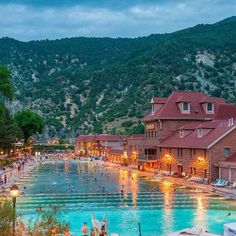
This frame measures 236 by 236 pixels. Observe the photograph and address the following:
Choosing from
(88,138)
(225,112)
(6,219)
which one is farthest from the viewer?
(88,138)

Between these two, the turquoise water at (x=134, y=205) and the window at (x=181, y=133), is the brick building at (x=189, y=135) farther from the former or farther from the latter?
the turquoise water at (x=134, y=205)

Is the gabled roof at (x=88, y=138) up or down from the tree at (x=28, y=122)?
down

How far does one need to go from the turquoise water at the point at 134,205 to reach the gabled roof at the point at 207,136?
20.7 ft

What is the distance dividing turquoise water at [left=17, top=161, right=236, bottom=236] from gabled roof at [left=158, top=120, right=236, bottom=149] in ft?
20.7

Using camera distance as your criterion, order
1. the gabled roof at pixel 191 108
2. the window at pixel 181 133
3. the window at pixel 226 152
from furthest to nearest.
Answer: the gabled roof at pixel 191 108
the window at pixel 181 133
the window at pixel 226 152

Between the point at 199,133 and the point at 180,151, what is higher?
the point at 199,133

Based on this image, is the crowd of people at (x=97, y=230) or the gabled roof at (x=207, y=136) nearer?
the crowd of people at (x=97, y=230)

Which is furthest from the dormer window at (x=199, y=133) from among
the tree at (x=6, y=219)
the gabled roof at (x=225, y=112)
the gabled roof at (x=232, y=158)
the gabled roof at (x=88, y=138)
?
the gabled roof at (x=88, y=138)

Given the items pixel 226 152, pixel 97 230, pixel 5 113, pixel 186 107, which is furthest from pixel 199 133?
pixel 5 113

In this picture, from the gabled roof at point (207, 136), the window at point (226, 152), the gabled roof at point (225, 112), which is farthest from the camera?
the gabled roof at point (225, 112)

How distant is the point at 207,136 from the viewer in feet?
217

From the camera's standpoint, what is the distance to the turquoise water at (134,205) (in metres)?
36.9

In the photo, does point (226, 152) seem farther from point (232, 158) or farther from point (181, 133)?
point (181, 133)

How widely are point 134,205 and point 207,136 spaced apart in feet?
73.8
